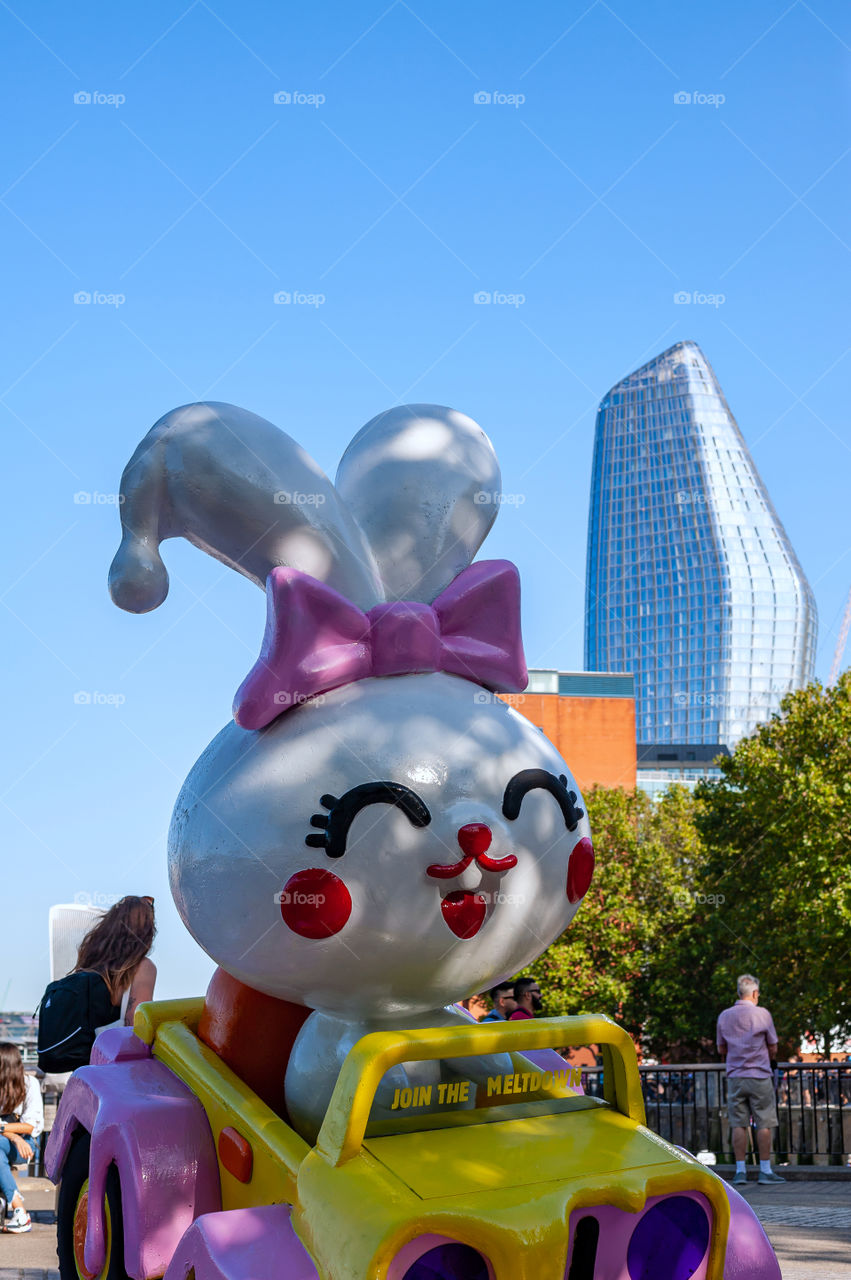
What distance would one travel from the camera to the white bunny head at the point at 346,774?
4.05m

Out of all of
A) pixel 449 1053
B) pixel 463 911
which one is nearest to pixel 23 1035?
pixel 463 911

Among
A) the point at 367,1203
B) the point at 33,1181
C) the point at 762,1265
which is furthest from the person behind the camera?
the point at 33,1181

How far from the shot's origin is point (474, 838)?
4051 millimetres

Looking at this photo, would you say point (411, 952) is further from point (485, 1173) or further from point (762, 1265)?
point (762, 1265)

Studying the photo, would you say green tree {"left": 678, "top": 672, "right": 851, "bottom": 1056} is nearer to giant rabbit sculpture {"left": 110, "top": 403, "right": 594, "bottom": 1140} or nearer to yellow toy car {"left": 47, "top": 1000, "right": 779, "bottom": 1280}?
giant rabbit sculpture {"left": 110, "top": 403, "right": 594, "bottom": 1140}

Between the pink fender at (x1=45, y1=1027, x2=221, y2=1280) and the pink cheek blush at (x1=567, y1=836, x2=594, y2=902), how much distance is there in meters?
1.57

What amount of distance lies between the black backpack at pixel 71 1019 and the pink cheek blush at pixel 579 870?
2.89m

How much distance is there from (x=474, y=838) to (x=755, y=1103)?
682 cm

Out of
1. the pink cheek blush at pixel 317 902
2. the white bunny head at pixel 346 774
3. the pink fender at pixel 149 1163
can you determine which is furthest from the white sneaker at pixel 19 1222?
the pink cheek blush at pixel 317 902

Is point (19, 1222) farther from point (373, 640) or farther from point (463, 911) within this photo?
point (373, 640)

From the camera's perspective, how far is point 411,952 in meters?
4.12

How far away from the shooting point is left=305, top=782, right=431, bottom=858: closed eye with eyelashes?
13.2ft

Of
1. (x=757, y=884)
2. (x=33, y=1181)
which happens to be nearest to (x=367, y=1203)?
(x=33, y=1181)

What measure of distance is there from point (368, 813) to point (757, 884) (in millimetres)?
23775
